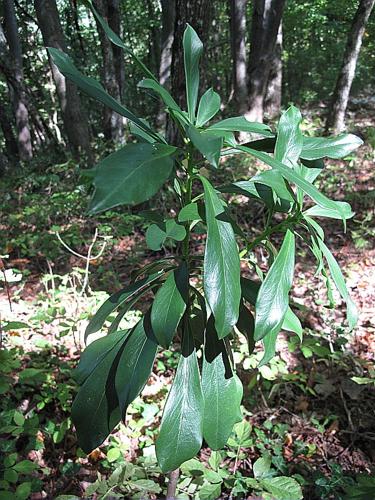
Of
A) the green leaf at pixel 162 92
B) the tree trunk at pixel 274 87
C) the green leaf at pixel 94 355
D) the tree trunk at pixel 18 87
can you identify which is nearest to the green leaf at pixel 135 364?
the green leaf at pixel 94 355

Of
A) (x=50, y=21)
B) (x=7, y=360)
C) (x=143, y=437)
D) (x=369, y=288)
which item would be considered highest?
(x=50, y=21)

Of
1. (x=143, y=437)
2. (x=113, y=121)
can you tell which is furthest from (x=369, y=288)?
(x=113, y=121)

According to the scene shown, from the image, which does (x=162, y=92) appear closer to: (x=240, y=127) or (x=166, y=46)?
(x=240, y=127)

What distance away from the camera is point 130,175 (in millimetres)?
677

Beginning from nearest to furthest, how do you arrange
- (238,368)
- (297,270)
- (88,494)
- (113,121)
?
(88,494)
(238,368)
(297,270)
(113,121)

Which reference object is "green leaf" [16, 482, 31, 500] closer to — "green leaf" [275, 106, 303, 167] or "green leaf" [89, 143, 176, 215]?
"green leaf" [89, 143, 176, 215]

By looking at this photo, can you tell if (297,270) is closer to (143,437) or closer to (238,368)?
(238,368)

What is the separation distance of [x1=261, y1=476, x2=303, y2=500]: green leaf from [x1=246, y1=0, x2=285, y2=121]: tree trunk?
18.5 ft

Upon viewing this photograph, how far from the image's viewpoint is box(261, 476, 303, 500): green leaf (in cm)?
137

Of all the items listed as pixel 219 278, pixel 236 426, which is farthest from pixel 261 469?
pixel 219 278

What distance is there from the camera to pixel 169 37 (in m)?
7.35

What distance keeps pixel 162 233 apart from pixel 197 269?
1.00 ft

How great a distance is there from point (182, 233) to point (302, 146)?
0.40 metres

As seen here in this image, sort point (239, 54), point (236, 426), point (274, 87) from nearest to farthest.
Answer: point (236, 426) → point (239, 54) → point (274, 87)
